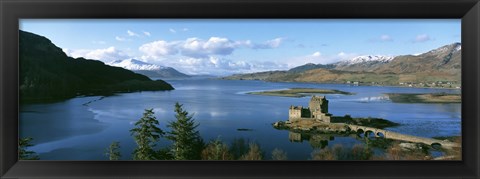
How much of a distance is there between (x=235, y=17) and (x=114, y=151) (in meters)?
0.95

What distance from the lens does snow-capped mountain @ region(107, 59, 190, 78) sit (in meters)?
2.01

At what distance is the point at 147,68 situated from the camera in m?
2.03

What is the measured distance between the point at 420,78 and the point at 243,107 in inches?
39.4

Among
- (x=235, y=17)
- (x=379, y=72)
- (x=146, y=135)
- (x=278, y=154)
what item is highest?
(x=235, y=17)

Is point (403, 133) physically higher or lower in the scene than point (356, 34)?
lower

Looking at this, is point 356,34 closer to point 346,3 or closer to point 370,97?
point 370,97

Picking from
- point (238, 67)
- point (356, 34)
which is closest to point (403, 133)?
point (356, 34)

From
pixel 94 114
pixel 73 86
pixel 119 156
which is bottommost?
pixel 119 156

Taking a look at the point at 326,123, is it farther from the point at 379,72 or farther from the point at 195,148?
the point at 195,148

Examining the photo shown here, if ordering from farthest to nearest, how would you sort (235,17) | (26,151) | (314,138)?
(314,138) < (26,151) < (235,17)

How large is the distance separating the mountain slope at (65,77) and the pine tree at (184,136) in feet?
0.63

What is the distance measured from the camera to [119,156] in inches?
73.1

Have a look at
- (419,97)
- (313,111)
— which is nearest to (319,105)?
(313,111)

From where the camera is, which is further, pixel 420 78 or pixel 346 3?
pixel 420 78
